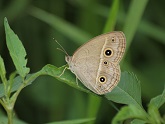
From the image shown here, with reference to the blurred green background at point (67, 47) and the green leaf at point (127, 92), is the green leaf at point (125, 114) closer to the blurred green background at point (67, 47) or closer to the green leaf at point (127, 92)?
the green leaf at point (127, 92)

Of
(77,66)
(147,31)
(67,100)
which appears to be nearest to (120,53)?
(77,66)

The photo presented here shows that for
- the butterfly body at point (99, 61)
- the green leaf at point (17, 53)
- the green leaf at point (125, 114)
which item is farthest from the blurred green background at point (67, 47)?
the green leaf at point (125, 114)

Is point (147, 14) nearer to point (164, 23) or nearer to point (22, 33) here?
point (164, 23)

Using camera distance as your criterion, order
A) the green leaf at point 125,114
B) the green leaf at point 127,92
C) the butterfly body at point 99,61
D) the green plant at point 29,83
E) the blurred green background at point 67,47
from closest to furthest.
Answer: the green leaf at point 125,114
the green plant at point 29,83
the green leaf at point 127,92
the butterfly body at point 99,61
the blurred green background at point 67,47

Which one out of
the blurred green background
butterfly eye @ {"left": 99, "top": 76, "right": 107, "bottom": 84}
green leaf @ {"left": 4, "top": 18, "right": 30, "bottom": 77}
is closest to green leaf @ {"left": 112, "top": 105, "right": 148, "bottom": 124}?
green leaf @ {"left": 4, "top": 18, "right": 30, "bottom": 77}

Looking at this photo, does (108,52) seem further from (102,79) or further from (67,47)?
(67,47)

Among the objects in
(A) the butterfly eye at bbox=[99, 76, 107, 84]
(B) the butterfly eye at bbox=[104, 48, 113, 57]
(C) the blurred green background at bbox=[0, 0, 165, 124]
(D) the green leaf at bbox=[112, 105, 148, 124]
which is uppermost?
(D) the green leaf at bbox=[112, 105, 148, 124]

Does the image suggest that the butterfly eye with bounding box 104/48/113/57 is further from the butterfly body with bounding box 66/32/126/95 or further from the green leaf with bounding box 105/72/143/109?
the green leaf with bounding box 105/72/143/109
